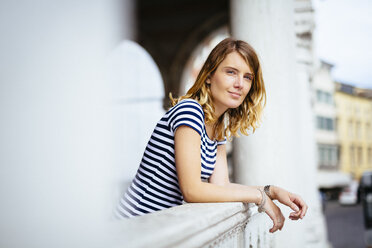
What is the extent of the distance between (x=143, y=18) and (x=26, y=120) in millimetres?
9804

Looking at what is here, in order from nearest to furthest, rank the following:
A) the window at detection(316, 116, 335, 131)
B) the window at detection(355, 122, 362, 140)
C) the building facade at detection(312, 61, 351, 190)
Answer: the building facade at detection(312, 61, 351, 190) → the window at detection(316, 116, 335, 131) → the window at detection(355, 122, 362, 140)

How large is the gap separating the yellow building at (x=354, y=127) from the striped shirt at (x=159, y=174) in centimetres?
3688

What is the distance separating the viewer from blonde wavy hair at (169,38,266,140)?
1596 millimetres

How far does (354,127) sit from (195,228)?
42.3 meters

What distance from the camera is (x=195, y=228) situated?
0.85 metres

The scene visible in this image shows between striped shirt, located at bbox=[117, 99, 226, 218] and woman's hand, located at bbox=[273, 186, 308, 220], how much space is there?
1.09ft

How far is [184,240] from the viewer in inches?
31.2

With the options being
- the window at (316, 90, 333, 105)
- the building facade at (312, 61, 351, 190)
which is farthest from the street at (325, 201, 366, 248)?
the window at (316, 90, 333, 105)

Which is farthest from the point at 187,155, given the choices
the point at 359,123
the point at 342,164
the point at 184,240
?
the point at 359,123

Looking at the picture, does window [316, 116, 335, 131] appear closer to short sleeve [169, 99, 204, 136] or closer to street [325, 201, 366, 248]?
street [325, 201, 366, 248]

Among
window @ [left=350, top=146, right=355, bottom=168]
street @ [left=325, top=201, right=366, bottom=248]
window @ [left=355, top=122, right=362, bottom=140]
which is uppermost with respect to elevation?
window @ [left=355, top=122, right=362, bottom=140]

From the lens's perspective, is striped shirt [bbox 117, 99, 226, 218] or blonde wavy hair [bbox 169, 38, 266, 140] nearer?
striped shirt [bbox 117, 99, 226, 218]

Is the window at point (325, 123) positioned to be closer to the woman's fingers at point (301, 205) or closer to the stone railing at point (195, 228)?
the woman's fingers at point (301, 205)

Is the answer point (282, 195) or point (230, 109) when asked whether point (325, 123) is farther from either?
point (282, 195)
